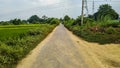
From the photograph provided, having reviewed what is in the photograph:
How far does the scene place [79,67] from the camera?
11039 millimetres

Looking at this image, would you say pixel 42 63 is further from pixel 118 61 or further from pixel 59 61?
pixel 118 61

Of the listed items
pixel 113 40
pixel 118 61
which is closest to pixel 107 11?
pixel 113 40

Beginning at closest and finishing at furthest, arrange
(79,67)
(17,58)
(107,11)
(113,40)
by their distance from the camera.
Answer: (79,67), (17,58), (113,40), (107,11)

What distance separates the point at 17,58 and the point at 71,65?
3.08 metres

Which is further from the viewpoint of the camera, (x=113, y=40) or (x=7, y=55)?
(x=113, y=40)

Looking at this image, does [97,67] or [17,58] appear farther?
[17,58]

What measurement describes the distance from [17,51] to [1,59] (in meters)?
1.80

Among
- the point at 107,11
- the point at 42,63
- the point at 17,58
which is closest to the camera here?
the point at 42,63

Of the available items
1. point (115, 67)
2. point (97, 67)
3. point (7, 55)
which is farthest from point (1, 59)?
point (115, 67)

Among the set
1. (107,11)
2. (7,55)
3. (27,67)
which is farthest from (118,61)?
(107,11)

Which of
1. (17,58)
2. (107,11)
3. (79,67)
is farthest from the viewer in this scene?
(107,11)

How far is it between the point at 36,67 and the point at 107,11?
301 ft

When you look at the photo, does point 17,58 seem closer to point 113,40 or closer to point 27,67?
point 27,67

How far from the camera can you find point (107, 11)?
100188mm
